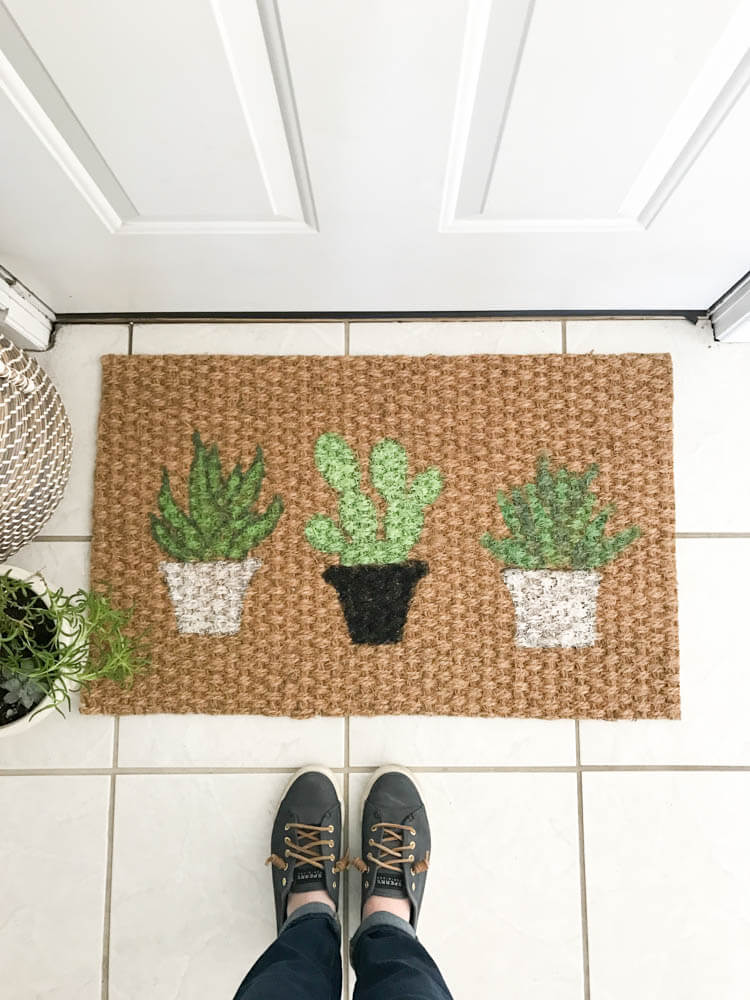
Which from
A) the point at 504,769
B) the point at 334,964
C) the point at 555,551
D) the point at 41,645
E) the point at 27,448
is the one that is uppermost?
the point at 27,448

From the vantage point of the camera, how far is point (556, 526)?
1.14 metres

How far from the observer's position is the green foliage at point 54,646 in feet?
3.14

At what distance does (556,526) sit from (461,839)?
499mm

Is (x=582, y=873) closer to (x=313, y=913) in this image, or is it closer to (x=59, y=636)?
(x=313, y=913)

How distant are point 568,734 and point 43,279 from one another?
1010 mm

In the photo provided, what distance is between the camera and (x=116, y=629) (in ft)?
3.63

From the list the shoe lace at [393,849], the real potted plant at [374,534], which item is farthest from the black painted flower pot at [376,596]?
the shoe lace at [393,849]

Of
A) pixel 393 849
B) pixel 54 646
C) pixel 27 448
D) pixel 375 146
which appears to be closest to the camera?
pixel 375 146

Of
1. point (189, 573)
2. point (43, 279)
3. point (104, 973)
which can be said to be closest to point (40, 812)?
point (104, 973)

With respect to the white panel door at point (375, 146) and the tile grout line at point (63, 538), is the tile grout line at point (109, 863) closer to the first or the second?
the tile grout line at point (63, 538)

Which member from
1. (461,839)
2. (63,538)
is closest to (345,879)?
(461,839)

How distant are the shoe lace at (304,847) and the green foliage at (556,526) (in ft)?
1.61

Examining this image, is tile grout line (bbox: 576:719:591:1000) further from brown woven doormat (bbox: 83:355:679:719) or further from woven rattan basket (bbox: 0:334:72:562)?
woven rattan basket (bbox: 0:334:72:562)

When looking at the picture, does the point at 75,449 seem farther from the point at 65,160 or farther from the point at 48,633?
the point at 65,160
